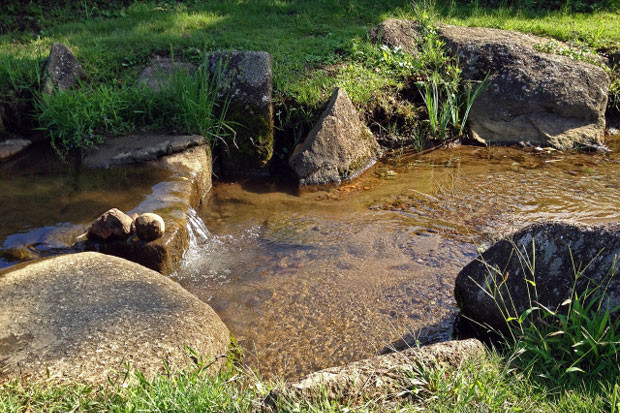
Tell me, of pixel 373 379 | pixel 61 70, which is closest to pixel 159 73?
pixel 61 70

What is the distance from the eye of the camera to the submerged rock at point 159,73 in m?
6.63

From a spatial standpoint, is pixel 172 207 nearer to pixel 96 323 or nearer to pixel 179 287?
pixel 179 287

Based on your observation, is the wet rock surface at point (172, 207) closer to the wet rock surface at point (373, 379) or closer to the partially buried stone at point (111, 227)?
the partially buried stone at point (111, 227)

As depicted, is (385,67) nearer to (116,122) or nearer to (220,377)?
(116,122)

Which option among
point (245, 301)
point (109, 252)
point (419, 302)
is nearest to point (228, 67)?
point (109, 252)

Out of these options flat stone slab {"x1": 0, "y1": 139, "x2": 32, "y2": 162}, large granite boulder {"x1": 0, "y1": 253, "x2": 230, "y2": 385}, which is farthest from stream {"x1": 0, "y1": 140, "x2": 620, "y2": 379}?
large granite boulder {"x1": 0, "y1": 253, "x2": 230, "y2": 385}

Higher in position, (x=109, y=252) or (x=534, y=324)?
(x=534, y=324)

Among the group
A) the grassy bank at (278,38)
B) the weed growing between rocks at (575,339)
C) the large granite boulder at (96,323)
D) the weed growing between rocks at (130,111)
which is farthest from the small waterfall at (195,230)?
the weed growing between rocks at (575,339)

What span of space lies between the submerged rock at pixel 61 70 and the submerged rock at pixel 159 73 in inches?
28.6

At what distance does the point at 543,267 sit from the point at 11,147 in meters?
5.37

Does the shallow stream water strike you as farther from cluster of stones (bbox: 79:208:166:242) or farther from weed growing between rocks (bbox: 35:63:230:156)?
weed growing between rocks (bbox: 35:63:230:156)

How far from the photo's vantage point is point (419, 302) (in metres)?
4.12

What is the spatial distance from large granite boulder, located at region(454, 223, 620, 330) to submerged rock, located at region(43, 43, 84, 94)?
17.0ft

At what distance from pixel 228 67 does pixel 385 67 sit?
2.16m
